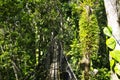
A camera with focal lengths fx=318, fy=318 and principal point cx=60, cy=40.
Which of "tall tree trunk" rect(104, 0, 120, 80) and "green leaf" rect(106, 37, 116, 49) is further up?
"tall tree trunk" rect(104, 0, 120, 80)

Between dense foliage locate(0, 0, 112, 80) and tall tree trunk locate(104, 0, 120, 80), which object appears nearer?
tall tree trunk locate(104, 0, 120, 80)

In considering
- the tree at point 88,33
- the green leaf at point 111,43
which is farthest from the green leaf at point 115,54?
the tree at point 88,33

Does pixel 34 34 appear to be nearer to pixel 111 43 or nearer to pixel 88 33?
pixel 88 33

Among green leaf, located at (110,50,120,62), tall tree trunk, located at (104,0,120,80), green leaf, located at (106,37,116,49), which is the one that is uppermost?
tall tree trunk, located at (104,0,120,80)

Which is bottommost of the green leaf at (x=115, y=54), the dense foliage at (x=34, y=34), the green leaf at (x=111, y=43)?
the dense foliage at (x=34, y=34)

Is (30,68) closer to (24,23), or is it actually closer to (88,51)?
(24,23)

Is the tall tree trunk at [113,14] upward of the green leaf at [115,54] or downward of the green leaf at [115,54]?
upward

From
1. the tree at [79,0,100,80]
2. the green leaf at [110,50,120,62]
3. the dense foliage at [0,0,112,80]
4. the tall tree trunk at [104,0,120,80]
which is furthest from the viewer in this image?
the dense foliage at [0,0,112,80]

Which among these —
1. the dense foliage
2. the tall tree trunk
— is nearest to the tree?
the dense foliage

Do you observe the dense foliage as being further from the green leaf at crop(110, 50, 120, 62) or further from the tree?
the green leaf at crop(110, 50, 120, 62)

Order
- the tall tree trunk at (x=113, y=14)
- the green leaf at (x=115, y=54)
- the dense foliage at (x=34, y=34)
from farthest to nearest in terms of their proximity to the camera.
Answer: the dense foliage at (x=34, y=34) < the tall tree trunk at (x=113, y=14) < the green leaf at (x=115, y=54)

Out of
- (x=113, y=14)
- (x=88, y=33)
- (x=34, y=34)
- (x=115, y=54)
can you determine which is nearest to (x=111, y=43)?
(x=115, y=54)

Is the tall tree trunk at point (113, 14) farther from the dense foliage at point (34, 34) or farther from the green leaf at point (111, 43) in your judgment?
the dense foliage at point (34, 34)

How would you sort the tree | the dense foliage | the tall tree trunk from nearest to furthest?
the tall tree trunk < the tree < the dense foliage
